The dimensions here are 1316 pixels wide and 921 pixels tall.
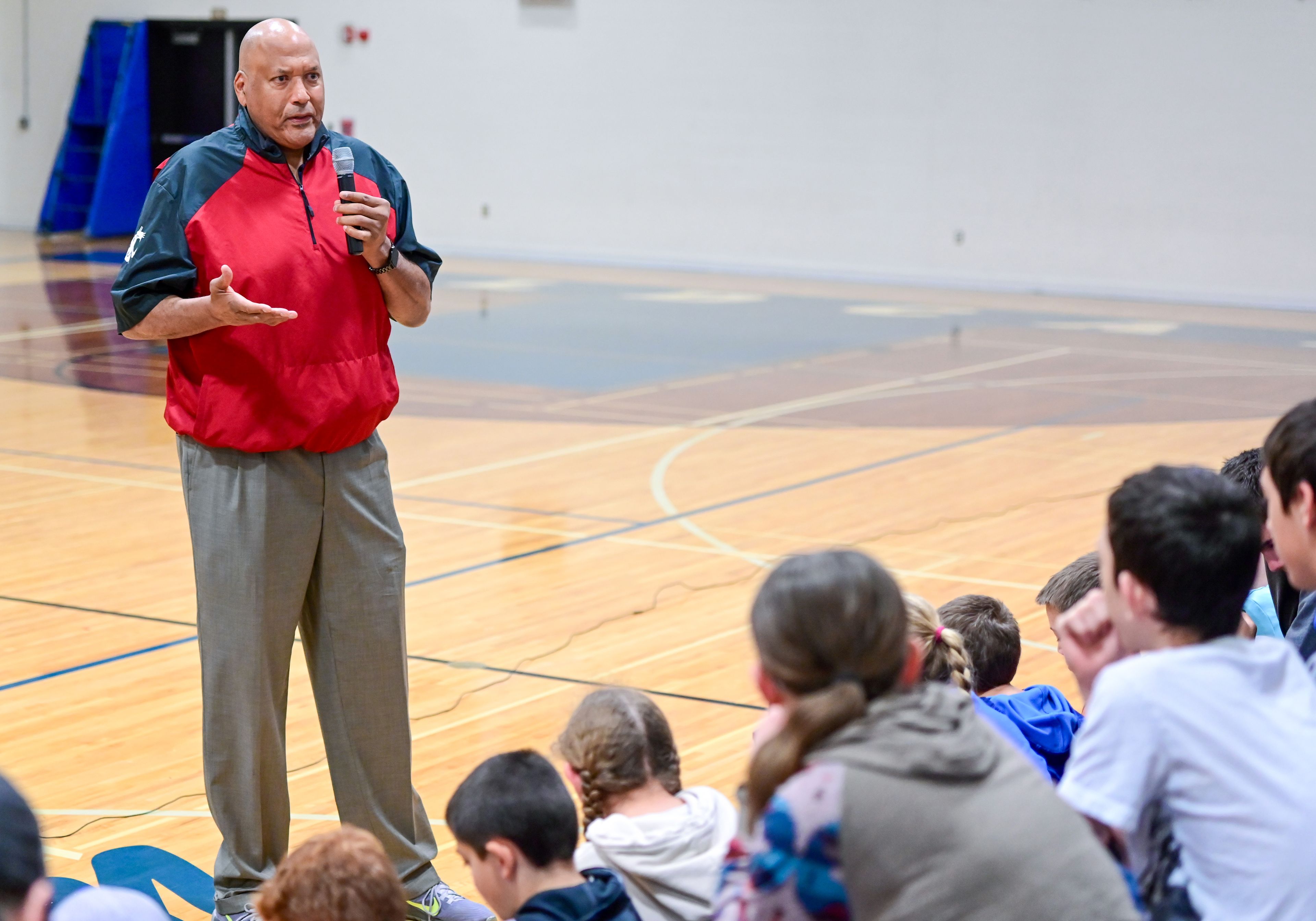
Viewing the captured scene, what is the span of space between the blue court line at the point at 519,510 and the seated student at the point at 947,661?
3960 millimetres

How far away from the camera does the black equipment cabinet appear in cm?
2002

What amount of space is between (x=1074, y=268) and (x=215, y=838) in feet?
47.0

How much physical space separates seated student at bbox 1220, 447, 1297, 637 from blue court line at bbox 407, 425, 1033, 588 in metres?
3.15

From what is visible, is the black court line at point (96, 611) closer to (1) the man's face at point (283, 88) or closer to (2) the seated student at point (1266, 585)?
(1) the man's face at point (283, 88)

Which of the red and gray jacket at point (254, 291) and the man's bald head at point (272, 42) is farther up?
the man's bald head at point (272, 42)

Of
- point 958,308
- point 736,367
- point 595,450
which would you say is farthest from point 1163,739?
point 958,308

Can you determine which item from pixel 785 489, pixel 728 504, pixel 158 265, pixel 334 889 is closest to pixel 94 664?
pixel 158 265

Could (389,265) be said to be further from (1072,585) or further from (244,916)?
(1072,585)

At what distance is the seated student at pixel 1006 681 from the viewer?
298 centimetres

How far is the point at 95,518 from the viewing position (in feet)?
22.1

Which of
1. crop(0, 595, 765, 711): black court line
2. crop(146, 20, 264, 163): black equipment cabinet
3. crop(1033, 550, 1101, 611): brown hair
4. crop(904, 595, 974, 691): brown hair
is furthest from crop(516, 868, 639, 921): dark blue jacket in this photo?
crop(146, 20, 264, 163): black equipment cabinet

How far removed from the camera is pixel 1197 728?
1806mm

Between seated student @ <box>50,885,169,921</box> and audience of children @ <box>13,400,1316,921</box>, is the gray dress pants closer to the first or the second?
audience of children @ <box>13,400,1316,921</box>

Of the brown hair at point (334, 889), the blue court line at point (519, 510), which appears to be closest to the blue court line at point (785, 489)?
the blue court line at point (519, 510)
